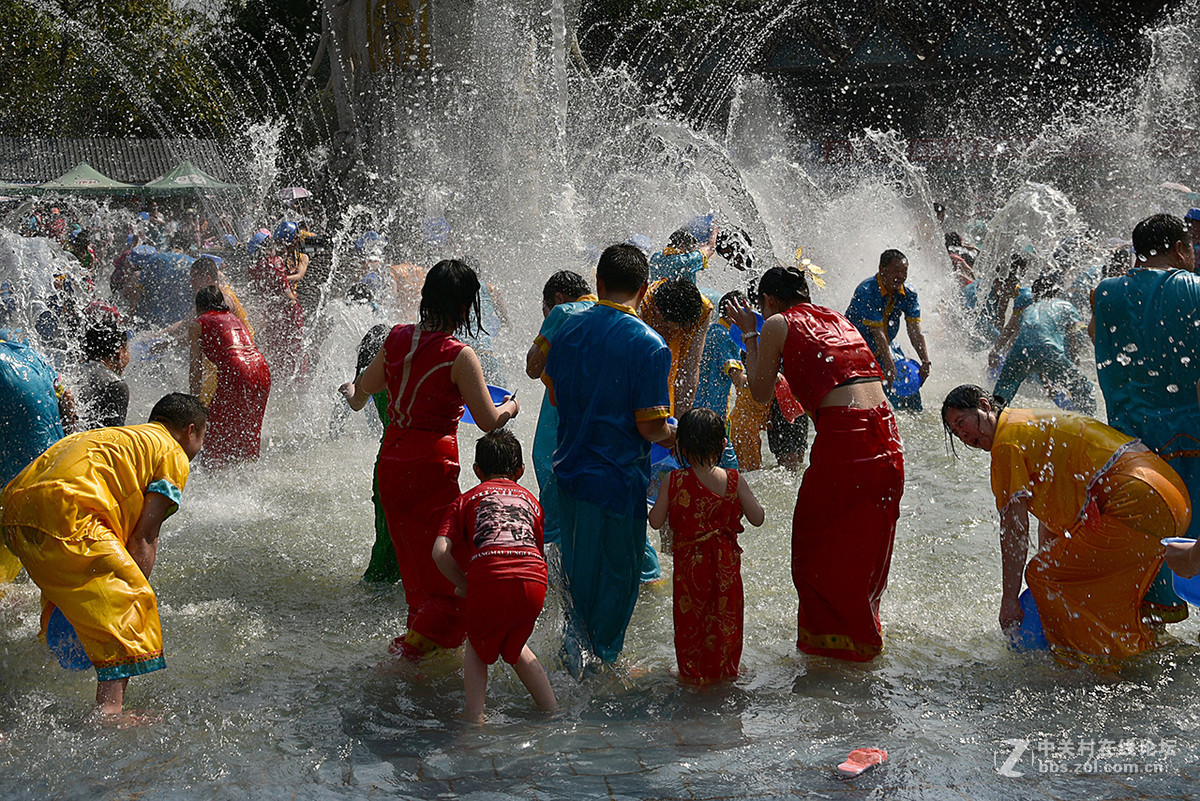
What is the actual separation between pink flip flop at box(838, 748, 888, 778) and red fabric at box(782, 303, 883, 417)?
1388mm

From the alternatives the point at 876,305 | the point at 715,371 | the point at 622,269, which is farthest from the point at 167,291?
the point at 622,269

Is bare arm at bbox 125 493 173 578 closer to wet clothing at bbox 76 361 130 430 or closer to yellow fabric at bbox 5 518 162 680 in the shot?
yellow fabric at bbox 5 518 162 680

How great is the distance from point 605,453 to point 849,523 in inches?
39.8

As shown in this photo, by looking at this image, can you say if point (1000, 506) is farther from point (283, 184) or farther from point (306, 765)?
point (283, 184)

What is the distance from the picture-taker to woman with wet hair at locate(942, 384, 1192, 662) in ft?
13.1

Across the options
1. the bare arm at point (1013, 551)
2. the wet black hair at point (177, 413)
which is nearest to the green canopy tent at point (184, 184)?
the wet black hair at point (177, 413)

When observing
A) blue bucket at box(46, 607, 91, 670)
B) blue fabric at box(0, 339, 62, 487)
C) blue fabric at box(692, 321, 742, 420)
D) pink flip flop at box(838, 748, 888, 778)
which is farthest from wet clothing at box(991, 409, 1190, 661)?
blue fabric at box(0, 339, 62, 487)

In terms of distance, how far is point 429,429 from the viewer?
4.44m

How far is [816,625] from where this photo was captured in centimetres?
436

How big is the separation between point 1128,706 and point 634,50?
33773 mm

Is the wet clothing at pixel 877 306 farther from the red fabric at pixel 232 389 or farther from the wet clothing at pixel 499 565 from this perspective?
the wet clothing at pixel 499 565

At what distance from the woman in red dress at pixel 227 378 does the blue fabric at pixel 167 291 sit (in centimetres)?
398

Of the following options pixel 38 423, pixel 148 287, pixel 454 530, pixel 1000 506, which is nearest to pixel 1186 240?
pixel 1000 506

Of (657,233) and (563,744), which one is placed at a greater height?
(657,233)
